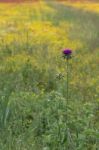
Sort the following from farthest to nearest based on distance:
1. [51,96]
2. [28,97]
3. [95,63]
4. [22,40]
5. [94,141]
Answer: [22,40] < [95,63] < [28,97] < [51,96] < [94,141]

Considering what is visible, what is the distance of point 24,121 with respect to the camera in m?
5.74

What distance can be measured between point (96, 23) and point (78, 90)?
6109 millimetres

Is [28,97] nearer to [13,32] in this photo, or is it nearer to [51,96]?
[51,96]

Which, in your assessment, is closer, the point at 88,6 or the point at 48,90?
the point at 48,90

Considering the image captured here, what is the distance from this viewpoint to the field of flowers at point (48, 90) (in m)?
5.12

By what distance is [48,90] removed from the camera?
23.8 feet

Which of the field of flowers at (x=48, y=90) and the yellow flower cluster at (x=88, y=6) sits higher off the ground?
the field of flowers at (x=48, y=90)

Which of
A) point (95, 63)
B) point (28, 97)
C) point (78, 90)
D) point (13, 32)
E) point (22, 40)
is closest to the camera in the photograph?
point (28, 97)

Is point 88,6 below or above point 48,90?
below

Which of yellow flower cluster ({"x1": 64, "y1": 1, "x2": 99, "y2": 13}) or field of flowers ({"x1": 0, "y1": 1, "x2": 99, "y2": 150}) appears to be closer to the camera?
field of flowers ({"x1": 0, "y1": 1, "x2": 99, "y2": 150})

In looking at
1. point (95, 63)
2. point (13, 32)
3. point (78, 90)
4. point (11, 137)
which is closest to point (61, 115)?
point (11, 137)

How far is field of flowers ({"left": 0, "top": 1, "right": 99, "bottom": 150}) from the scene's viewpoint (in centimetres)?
512

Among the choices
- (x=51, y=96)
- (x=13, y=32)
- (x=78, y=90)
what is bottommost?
(x=13, y=32)

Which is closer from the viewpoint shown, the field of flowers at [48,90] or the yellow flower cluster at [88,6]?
the field of flowers at [48,90]
